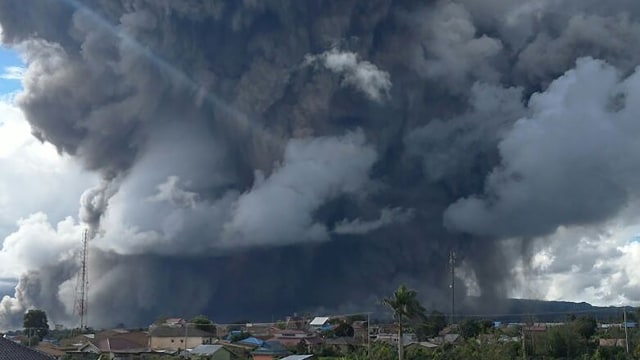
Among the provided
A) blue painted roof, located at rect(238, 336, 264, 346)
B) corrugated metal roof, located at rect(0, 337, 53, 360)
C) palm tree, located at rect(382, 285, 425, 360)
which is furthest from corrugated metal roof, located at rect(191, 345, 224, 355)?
corrugated metal roof, located at rect(0, 337, 53, 360)

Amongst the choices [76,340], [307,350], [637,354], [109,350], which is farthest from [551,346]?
[76,340]

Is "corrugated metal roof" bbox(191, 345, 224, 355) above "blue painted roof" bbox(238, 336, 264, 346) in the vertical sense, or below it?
below

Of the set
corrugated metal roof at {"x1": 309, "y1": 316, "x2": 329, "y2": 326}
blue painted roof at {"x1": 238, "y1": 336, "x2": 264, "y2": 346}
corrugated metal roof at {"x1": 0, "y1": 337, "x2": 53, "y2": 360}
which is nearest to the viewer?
corrugated metal roof at {"x1": 0, "y1": 337, "x2": 53, "y2": 360}

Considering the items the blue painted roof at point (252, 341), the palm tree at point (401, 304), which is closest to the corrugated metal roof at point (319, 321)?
the blue painted roof at point (252, 341)

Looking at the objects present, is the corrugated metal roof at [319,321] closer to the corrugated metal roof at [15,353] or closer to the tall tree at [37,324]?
the tall tree at [37,324]

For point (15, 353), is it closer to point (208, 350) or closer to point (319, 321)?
point (208, 350)

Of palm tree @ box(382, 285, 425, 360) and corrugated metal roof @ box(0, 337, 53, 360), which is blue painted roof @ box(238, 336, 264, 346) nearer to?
palm tree @ box(382, 285, 425, 360)

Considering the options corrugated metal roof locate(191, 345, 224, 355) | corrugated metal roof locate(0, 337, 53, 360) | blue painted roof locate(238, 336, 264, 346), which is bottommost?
corrugated metal roof locate(0, 337, 53, 360)

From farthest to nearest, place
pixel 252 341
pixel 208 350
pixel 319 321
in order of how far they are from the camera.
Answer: pixel 319 321 → pixel 252 341 → pixel 208 350

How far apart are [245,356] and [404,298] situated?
25784 millimetres

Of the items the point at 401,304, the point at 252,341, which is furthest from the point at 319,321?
the point at 401,304

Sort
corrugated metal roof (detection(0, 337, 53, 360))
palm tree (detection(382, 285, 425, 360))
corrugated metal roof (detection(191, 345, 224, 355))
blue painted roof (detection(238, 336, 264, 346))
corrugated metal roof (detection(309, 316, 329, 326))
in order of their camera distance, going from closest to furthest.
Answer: corrugated metal roof (detection(0, 337, 53, 360))
palm tree (detection(382, 285, 425, 360))
corrugated metal roof (detection(191, 345, 224, 355))
blue painted roof (detection(238, 336, 264, 346))
corrugated metal roof (detection(309, 316, 329, 326))

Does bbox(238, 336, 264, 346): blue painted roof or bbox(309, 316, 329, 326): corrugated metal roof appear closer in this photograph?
bbox(238, 336, 264, 346): blue painted roof

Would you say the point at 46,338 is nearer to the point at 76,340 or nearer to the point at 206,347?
the point at 76,340
